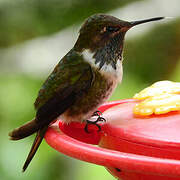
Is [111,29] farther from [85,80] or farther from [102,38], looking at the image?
[85,80]

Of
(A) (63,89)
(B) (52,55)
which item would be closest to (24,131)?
(A) (63,89)

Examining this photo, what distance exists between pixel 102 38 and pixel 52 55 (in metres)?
2.38

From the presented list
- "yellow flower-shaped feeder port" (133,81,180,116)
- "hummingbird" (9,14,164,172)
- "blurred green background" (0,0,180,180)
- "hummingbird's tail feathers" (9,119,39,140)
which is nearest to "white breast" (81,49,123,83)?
"hummingbird" (9,14,164,172)

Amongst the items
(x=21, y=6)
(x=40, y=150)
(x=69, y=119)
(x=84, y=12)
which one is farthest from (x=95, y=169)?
(x=21, y=6)

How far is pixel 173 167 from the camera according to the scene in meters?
1.56

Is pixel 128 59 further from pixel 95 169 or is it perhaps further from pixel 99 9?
pixel 95 169

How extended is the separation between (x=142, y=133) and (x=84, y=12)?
12.2 ft

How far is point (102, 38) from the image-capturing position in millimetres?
2600

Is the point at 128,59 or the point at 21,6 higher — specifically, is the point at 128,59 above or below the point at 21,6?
below

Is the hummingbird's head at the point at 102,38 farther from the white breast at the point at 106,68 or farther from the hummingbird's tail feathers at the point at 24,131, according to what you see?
the hummingbird's tail feathers at the point at 24,131

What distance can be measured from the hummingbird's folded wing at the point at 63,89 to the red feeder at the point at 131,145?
9 cm

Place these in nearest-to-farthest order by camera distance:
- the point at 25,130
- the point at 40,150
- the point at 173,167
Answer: the point at 173,167 → the point at 25,130 → the point at 40,150

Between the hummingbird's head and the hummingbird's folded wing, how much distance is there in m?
0.09

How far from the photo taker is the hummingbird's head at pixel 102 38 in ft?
8.16
